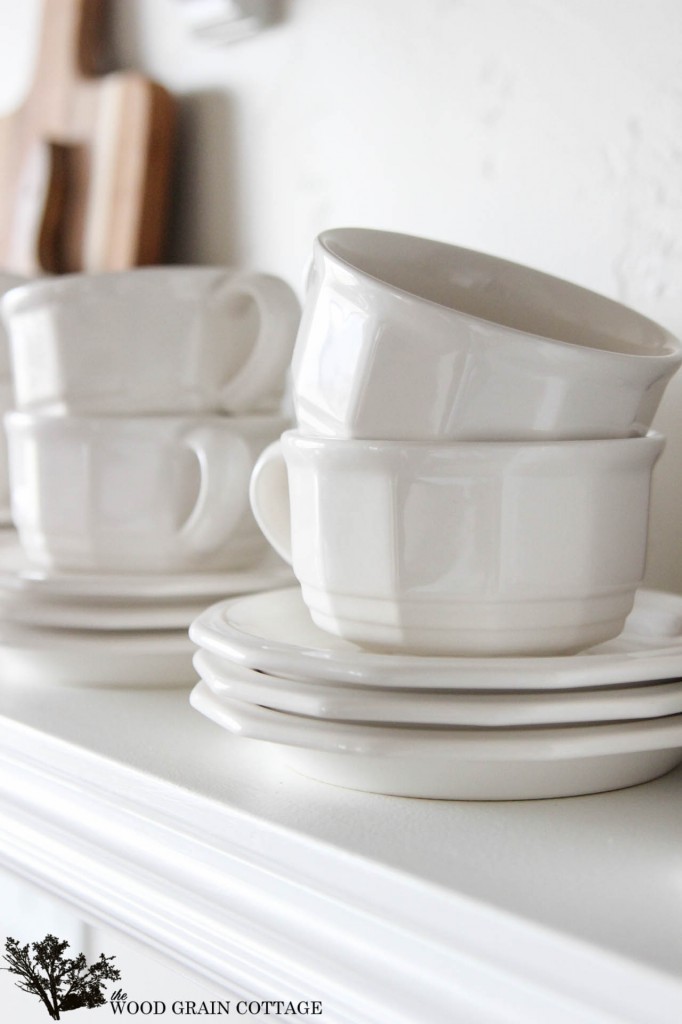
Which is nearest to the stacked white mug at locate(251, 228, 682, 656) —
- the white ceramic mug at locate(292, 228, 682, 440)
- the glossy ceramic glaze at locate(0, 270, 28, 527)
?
the white ceramic mug at locate(292, 228, 682, 440)

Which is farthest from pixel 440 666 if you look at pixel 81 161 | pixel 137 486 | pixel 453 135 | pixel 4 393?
pixel 81 161

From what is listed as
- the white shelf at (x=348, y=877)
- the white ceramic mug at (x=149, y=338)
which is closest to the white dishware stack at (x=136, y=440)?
the white ceramic mug at (x=149, y=338)

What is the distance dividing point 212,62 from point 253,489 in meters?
0.54

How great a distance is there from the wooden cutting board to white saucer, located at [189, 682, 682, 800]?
1.99ft

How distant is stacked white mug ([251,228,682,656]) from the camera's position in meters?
0.41

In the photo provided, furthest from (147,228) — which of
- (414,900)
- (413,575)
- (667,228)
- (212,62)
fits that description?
(414,900)

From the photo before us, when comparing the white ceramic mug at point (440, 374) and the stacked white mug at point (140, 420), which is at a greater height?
the white ceramic mug at point (440, 374)

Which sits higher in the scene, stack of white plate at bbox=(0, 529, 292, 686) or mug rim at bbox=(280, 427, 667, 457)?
mug rim at bbox=(280, 427, 667, 457)

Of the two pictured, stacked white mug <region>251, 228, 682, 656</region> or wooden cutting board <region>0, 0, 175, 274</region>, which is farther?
wooden cutting board <region>0, 0, 175, 274</region>

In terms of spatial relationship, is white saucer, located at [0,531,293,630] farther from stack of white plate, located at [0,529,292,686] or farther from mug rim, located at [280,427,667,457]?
mug rim, located at [280,427,667,457]

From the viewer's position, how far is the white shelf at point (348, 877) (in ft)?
0.99

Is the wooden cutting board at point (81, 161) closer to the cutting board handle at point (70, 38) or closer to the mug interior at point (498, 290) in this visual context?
the cutting board handle at point (70, 38)

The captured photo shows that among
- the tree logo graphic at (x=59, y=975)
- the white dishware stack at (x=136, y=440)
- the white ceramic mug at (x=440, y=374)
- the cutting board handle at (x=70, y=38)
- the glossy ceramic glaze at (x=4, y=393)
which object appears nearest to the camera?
the white ceramic mug at (x=440, y=374)

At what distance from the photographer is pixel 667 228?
625 millimetres
